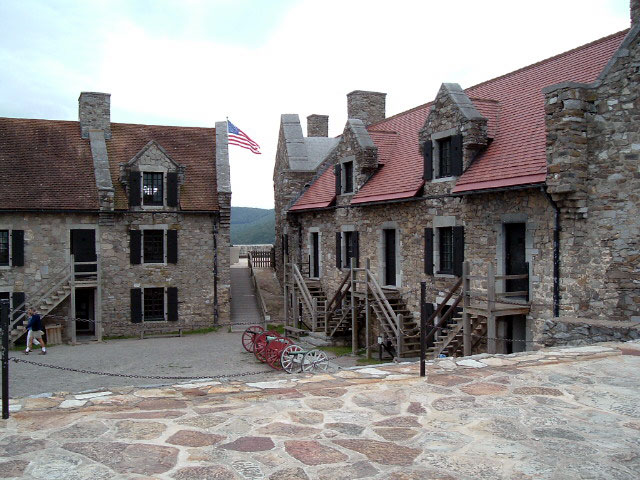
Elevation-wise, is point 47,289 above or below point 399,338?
above

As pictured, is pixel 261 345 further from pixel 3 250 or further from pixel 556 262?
pixel 3 250

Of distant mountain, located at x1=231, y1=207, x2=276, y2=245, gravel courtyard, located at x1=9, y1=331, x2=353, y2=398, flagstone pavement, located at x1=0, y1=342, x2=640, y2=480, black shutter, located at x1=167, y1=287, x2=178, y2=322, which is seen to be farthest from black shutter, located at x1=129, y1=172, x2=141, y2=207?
distant mountain, located at x1=231, y1=207, x2=276, y2=245

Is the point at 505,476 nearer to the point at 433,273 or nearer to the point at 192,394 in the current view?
the point at 192,394

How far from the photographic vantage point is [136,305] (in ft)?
81.3

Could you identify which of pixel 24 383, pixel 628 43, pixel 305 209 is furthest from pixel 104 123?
pixel 628 43

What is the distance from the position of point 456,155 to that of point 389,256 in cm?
489

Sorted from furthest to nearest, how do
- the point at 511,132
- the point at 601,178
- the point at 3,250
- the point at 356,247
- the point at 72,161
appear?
the point at 72,161 → the point at 3,250 → the point at 356,247 → the point at 511,132 → the point at 601,178

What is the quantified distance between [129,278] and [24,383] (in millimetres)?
8831

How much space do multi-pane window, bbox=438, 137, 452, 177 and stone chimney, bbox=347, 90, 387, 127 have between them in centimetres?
1063

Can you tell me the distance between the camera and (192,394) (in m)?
6.32

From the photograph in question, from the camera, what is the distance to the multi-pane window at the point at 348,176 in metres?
22.5

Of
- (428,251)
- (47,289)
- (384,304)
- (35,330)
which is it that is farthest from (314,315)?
(47,289)

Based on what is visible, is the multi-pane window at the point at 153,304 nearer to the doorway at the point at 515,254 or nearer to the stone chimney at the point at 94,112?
the stone chimney at the point at 94,112

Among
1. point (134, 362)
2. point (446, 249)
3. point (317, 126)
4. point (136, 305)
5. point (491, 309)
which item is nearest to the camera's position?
point (491, 309)
